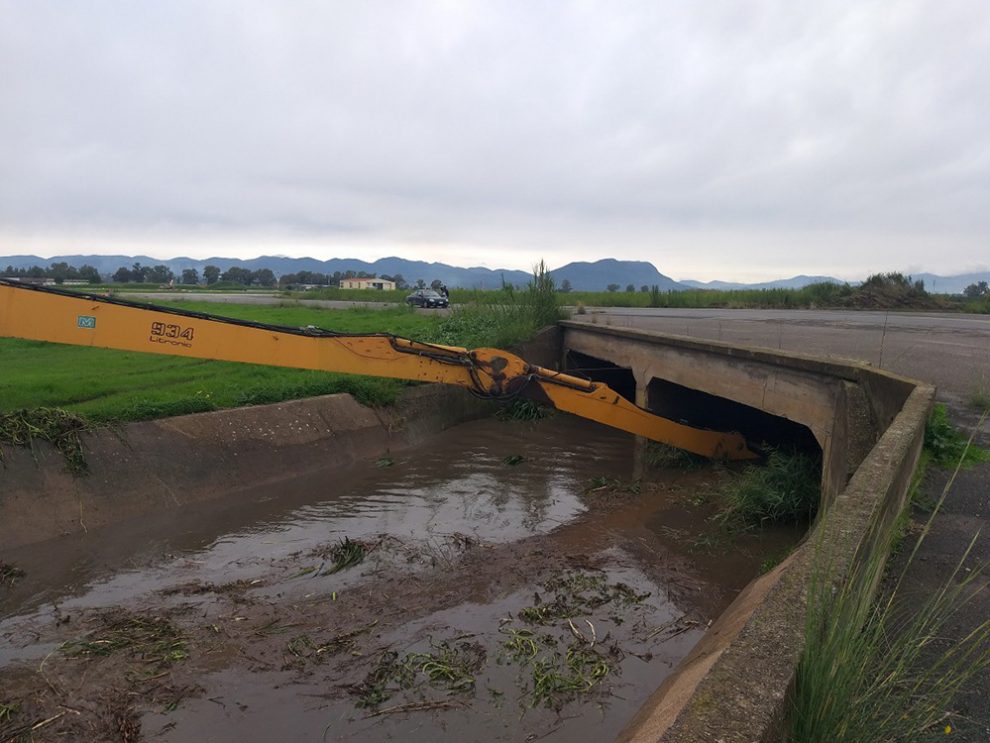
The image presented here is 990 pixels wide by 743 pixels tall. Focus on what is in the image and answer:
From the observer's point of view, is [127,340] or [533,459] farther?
[533,459]

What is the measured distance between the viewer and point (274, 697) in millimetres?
4215

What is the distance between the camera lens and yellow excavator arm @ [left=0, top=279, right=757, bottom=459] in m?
6.25

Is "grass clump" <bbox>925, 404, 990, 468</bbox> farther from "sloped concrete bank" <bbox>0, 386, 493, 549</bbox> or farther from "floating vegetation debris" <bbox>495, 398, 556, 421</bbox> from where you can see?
"floating vegetation debris" <bbox>495, 398, 556, 421</bbox>

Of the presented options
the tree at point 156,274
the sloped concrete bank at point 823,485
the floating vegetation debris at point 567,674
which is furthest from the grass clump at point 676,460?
the tree at point 156,274

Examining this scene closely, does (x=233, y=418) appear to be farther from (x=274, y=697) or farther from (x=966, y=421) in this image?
(x=966, y=421)

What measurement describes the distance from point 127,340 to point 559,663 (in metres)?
5.32

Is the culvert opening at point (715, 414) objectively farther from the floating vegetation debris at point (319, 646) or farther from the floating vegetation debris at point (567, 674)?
the floating vegetation debris at point (319, 646)

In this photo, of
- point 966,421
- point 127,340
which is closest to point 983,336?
point 966,421

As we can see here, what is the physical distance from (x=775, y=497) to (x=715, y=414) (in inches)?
228

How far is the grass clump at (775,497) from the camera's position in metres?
7.77

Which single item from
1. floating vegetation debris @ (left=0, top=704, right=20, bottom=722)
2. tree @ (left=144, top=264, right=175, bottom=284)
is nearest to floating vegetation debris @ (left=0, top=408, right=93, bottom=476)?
floating vegetation debris @ (left=0, top=704, right=20, bottom=722)

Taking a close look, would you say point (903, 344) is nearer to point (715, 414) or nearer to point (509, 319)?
point (715, 414)

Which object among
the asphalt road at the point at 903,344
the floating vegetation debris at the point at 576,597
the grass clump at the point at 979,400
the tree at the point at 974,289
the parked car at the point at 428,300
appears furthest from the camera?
the parked car at the point at 428,300

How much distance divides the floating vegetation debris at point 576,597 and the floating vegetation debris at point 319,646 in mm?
1411
